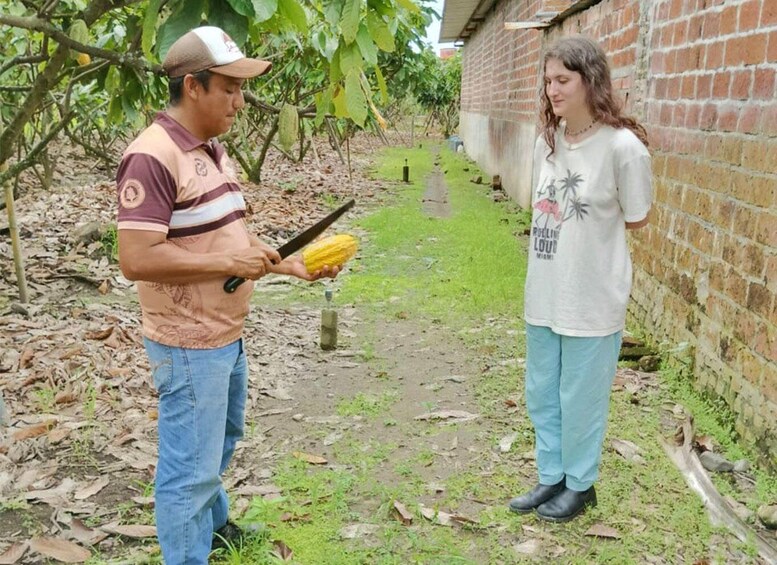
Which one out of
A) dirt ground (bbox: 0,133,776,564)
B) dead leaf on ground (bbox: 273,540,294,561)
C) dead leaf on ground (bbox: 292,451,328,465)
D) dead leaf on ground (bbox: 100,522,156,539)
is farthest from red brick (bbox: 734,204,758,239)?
dead leaf on ground (bbox: 100,522,156,539)

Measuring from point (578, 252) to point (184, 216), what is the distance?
151 centimetres

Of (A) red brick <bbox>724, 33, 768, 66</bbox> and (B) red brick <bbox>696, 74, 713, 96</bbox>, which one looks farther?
(B) red brick <bbox>696, 74, 713, 96</bbox>

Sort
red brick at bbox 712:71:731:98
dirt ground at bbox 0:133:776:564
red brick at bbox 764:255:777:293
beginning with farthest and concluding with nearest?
1. red brick at bbox 712:71:731:98
2. red brick at bbox 764:255:777:293
3. dirt ground at bbox 0:133:776:564

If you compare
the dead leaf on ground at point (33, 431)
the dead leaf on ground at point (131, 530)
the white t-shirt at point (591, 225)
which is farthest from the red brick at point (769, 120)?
the dead leaf on ground at point (33, 431)

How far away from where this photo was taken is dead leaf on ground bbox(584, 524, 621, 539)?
9.91 ft

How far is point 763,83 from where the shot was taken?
11.6 feet

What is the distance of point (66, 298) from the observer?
5812 mm

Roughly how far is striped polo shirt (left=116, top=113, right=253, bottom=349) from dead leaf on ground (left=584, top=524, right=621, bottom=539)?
171 cm

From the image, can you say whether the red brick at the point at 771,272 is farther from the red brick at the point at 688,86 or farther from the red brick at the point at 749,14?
the red brick at the point at 688,86

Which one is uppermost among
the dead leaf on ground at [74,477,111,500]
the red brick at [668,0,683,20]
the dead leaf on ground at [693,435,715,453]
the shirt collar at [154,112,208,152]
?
the red brick at [668,0,683,20]

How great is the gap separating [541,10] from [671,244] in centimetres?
669

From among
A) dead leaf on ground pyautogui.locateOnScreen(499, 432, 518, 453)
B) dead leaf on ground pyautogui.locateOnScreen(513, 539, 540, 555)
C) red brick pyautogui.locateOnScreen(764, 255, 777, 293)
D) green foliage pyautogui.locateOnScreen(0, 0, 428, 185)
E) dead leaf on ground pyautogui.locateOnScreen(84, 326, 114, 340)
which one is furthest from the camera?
dead leaf on ground pyautogui.locateOnScreen(84, 326, 114, 340)

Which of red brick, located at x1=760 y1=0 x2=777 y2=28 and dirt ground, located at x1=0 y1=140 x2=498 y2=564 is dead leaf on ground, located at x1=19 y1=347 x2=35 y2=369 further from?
red brick, located at x1=760 y1=0 x2=777 y2=28

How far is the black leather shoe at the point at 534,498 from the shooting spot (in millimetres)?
3162
